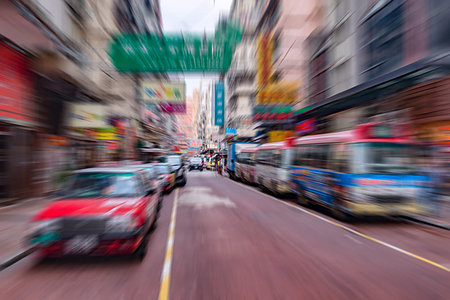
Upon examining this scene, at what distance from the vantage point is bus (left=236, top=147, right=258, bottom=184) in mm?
16934

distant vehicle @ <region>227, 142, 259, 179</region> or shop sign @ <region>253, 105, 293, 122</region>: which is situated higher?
shop sign @ <region>253, 105, 293, 122</region>

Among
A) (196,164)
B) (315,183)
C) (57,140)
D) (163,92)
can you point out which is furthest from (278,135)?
(57,140)

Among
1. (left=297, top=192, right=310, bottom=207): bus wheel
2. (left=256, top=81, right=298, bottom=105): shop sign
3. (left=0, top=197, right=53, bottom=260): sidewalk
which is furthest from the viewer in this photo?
(left=256, top=81, right=298, bottom=105): shop sign

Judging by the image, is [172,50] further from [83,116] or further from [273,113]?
[273,113]

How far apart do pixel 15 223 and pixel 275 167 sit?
10258 millimetres

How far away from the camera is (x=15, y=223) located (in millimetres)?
6453

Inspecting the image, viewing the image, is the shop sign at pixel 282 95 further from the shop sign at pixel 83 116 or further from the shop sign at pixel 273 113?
the shop sign at pixel 83 116

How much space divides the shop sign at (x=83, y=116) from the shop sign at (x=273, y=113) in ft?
49.0

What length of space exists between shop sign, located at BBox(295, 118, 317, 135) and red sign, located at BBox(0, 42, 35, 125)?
699 inches

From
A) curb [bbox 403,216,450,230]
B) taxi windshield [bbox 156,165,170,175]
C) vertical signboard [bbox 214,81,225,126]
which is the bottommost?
curb [bbox 403,216,450,230]

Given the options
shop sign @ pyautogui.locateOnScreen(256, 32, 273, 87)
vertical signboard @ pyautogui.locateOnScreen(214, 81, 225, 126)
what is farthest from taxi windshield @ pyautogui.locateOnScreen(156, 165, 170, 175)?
vertical signboard @ pyautogui.locateOnScreen(214, 81, 225, 126)

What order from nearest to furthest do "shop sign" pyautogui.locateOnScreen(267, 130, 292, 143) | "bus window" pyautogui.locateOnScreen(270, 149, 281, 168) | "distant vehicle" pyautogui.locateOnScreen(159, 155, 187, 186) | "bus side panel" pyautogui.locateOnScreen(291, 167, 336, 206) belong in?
"bus side panel" pyautogui.locateOnScreen(291, 167, 336, 206)
"bus window" pyautogui.locateOnScreen(270, 149, 281, 168)
"distant vehicle" pyautogui.locateOnScreen(159, 155, 187, 186)
"shop sign" pyautogui.locateOnScreen(267, 130, 292, 143)

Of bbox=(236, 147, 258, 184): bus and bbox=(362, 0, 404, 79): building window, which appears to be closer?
bbox=(362, 0, 404, 79): building window

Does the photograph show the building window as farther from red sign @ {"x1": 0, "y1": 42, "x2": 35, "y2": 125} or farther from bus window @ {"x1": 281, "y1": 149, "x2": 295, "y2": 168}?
red sign @ {"x1": 0, "y1": 42, "x2": 35, "y2": 125}
